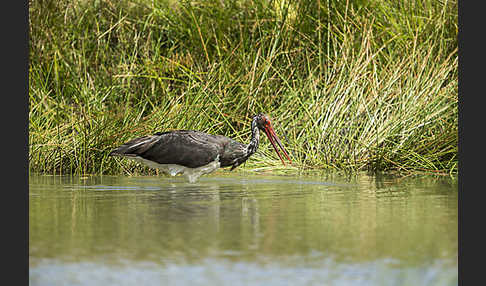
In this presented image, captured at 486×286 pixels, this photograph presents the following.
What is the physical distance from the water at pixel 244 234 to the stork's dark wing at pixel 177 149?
0.45 metres

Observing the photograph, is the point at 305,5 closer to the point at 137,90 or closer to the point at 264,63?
the point at 264,63

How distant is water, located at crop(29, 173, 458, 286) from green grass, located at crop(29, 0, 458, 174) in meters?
1.33

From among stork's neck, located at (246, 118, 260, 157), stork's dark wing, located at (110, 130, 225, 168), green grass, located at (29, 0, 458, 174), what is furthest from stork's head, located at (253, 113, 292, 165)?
stork's dark wing, located at (110, 130, 225, 168)

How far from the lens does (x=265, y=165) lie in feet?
33.0

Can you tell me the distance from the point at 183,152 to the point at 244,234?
3.45 metres

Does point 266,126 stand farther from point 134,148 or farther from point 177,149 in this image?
point 134,148


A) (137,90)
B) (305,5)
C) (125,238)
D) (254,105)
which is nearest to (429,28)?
(305,5)

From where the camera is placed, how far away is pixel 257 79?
35.4 feet

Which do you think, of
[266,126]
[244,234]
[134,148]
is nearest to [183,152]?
[134,148]

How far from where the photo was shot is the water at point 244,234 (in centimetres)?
426

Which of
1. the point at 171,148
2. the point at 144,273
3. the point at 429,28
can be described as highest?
the point at 429,28

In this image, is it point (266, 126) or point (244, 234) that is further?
point (266, 126)

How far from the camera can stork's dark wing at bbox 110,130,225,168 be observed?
867 cm

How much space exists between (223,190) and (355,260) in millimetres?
3532
